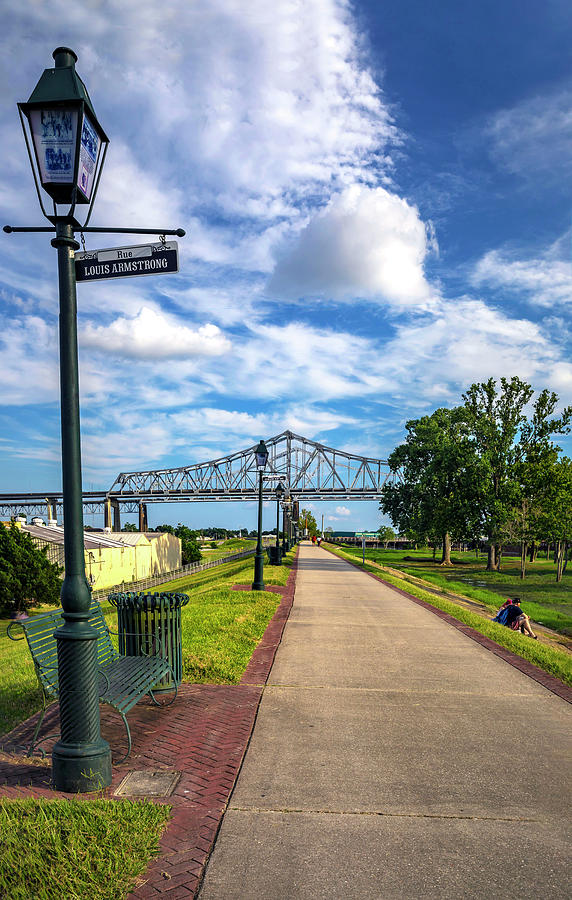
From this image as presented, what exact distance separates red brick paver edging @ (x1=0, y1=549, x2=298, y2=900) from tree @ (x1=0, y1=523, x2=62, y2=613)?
2251cm

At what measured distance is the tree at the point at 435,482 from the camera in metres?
42.8

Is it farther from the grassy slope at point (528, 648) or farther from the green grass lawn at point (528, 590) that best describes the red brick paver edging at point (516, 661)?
the green grass lawn at point (528, 590)

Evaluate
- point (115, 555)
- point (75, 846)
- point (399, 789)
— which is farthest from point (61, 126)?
point (115, 555)

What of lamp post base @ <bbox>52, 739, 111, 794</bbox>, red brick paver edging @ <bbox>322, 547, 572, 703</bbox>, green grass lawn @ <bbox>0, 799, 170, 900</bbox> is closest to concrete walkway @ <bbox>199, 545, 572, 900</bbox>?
red brick paver edging @ <bbox>322, 547, 572, 703</bbox>

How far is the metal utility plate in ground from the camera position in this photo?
4571 mm

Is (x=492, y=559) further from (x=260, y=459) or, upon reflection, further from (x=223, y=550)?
(x=223, y=550)

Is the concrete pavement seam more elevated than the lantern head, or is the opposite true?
the lantern head

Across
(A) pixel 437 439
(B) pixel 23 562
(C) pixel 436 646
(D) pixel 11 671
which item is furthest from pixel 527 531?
(D) pixel 11 671

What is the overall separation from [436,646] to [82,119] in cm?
878

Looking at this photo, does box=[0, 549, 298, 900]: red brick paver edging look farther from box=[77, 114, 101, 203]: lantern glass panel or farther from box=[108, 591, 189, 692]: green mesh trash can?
box=[77, 114, 101, 203]: lantern glass panel

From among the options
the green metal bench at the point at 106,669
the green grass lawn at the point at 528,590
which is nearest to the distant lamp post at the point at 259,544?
the green grass lawn at the point at 528,590

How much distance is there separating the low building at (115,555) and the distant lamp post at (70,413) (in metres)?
29.2

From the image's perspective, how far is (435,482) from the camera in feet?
150

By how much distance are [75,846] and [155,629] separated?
11.8ft
